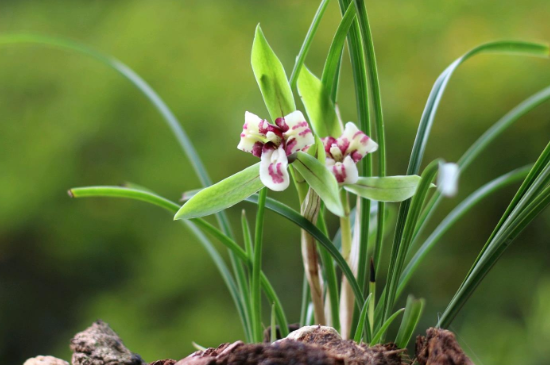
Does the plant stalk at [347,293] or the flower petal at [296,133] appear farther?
the plant stalk at [347,293]

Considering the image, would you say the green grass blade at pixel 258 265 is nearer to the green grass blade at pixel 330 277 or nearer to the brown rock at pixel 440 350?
the green grass blade at pixel 330 277

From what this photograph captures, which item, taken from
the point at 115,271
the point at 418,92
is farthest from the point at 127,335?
the point at 418,92

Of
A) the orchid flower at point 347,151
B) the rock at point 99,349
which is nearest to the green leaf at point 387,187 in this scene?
the orchid flower at point 347,151

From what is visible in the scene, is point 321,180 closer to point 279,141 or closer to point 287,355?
point 279,141

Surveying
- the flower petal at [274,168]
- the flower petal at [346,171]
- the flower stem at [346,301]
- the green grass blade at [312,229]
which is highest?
the flower petal at [274,168]

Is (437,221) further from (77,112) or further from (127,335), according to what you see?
(77,112)

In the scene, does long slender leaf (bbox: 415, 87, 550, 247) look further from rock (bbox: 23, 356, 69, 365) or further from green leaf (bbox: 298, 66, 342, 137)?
rock (bbox: 23, 356, 69, 365)
